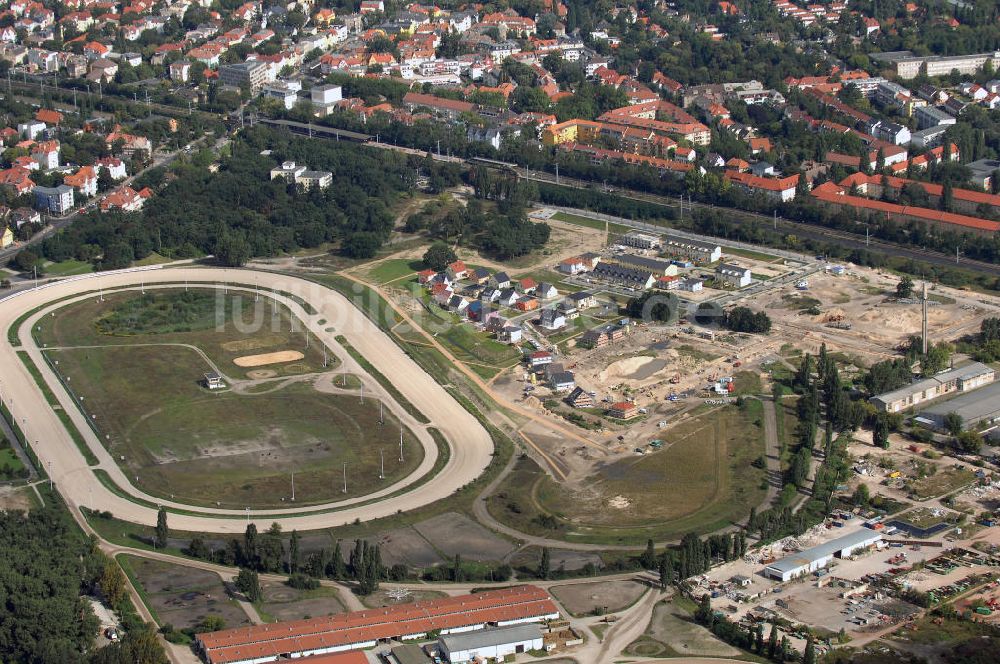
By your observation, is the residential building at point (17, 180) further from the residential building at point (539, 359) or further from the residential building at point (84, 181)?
the residential building at point (539, 359)

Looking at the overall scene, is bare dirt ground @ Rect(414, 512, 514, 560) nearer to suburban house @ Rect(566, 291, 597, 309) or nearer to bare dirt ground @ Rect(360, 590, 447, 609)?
bare dirt ground @ Rect(360, 590, 447, 609)

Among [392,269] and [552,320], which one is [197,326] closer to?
[392,269]

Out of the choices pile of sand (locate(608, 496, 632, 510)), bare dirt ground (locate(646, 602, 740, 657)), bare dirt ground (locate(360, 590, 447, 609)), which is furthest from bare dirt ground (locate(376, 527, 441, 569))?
bare dirt ground (locate(646, 602, 740, 657))

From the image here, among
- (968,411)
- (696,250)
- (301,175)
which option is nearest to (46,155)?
(301,175)

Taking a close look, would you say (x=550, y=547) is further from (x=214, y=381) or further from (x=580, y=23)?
(x=580, y=23)

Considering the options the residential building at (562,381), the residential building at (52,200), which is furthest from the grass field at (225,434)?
the residential building at (52,200)

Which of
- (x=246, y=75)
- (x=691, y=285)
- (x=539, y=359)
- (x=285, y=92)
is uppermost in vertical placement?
(x=246, y=75)
